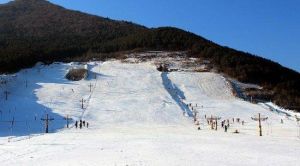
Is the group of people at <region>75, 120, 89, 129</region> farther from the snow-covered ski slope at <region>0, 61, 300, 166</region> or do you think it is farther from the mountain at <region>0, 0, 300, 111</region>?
the mountain at <region>0, 0, 300, 111</region>

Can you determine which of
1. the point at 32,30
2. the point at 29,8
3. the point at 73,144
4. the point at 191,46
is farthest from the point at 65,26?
the point at 73,144

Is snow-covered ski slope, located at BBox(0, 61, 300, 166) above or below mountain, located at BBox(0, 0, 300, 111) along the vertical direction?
below

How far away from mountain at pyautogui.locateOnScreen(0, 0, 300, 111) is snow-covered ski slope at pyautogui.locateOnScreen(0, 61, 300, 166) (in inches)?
227

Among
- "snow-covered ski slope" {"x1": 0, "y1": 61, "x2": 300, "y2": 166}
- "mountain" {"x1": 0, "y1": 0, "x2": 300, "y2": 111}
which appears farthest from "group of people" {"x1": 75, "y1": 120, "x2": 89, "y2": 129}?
"mountain" {"x1": 0, "y1": 0, "x2": 300, "y2": 111}

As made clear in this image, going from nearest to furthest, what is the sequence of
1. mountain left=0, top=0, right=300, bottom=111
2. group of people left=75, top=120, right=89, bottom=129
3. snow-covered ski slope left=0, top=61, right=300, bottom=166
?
snow-covered ski slope left=0, top=61, right=300, bottom=166, group of people left=75, top=120, right=89, bottom=129, mountain left=0, top=0, right=300, bottom=111

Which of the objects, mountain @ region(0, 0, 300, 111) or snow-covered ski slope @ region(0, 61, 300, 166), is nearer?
A: snow-covered ski slope @ region(0, 61, 300, 166)

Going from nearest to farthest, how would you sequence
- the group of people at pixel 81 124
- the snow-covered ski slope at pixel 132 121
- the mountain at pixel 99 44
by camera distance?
1. the snow-covered ski slope at pixel 132 121
2. the group of people at pixel 81 124
3. the mountain at pixel 99 44

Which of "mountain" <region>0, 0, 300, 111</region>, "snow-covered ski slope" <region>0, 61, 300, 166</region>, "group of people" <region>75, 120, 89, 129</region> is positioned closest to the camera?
"snow-covered ski slope" <region>0, 61, 300, 166</region>

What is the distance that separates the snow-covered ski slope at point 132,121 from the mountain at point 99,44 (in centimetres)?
577

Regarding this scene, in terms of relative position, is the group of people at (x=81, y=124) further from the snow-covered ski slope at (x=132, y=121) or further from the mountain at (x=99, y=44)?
the mountain at (x=99, y=44)

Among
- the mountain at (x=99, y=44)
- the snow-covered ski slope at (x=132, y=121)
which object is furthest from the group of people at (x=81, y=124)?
the mountain at (x=99, y=44)

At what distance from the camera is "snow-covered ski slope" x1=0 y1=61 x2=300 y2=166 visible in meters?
25.0

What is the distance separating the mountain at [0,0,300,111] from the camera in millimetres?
74438

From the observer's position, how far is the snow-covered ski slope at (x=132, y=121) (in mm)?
24956
